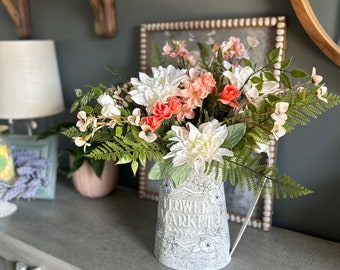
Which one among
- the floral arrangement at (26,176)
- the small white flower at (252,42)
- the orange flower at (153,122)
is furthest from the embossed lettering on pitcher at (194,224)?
the floral arrangement at (26,176)

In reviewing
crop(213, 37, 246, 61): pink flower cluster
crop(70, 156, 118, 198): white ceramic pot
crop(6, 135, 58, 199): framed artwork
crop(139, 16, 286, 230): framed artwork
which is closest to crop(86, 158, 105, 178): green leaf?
crop(70, 156, 118, 198): white ceramic pot

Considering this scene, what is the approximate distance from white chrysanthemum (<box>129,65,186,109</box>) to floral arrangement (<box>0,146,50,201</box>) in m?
0.59

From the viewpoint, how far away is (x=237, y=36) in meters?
1.00

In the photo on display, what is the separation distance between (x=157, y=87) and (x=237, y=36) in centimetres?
36

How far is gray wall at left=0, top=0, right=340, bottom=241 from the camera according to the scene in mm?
951

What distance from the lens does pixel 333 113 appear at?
37.0 inches

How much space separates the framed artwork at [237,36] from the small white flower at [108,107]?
11.7 inches

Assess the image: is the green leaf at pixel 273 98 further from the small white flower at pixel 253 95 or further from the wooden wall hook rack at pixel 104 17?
the wooden wall hook rack at pixel 104 17

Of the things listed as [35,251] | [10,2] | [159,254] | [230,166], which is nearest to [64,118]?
[10,2]

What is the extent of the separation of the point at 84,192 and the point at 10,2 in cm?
74

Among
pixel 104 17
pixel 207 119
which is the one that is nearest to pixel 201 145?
pixel 207 119

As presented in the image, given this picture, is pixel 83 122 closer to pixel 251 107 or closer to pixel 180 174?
pixel 180 174

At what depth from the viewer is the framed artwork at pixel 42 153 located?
1.23 metres

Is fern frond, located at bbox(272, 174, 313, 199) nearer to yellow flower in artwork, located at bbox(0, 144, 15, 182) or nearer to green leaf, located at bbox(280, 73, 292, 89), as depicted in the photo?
green leaf, located at bbox(280, 73, 292, 89)
